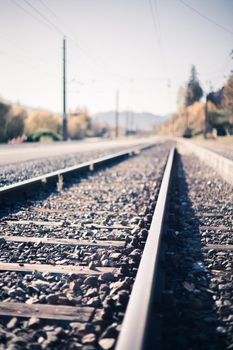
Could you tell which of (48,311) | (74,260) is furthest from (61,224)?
(48,311)

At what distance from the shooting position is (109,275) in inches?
112

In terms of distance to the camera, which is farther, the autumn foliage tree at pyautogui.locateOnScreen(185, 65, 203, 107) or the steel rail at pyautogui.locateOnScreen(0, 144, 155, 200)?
the autumn foliage tree at pyautogui.locateOnScreen(185, 65, 203, 107)

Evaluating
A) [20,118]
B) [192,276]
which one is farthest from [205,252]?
[20,118]

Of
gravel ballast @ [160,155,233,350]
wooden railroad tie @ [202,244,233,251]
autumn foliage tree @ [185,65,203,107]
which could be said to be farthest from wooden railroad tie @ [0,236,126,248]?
autumn foliage tree @ [185,65,203,107]

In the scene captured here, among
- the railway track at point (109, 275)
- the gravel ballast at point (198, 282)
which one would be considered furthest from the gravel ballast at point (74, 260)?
the gravel ballast at point (198, 282)

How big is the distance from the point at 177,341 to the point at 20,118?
35.0m

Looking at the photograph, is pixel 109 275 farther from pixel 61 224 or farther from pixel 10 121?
pixel 10 121

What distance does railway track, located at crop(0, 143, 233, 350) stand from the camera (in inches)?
79.1

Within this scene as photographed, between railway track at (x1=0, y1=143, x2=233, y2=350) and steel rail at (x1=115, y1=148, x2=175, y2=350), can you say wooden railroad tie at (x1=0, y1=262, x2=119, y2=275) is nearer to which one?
railway track at (x1=0, y1=143, x2=233, y2=350)

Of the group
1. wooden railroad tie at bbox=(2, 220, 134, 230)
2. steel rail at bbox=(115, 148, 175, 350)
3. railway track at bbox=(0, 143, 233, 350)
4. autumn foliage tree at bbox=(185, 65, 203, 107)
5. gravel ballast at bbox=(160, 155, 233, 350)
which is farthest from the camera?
autumn foliage tree at bbox=(185, 65, 203, 107)

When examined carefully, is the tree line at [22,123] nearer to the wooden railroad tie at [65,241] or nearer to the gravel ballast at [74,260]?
the gravel ballast at [74,260]

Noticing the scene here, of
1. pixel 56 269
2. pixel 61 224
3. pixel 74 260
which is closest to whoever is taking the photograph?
pixel 56 269

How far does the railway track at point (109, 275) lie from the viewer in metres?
2.01

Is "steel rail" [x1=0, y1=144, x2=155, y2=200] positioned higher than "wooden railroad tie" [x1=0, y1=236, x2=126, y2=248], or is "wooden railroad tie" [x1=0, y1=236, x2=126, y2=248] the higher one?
"steel rail" [x1=0, y1=144, x2=155, y2=200]
